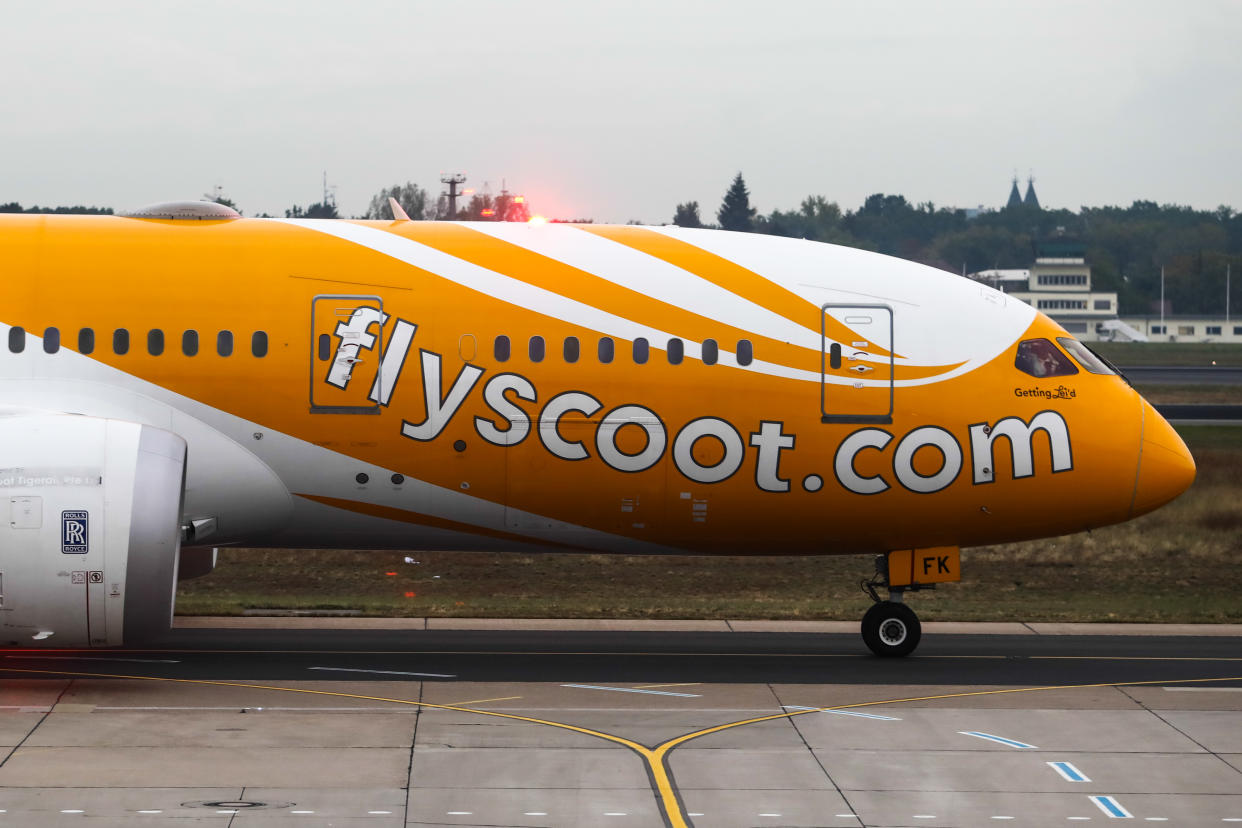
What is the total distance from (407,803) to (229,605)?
11.6 m

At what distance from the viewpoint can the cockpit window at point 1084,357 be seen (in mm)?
18641

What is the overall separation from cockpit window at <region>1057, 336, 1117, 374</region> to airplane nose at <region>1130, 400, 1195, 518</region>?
0.69 meters

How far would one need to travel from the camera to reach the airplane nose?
18312mm

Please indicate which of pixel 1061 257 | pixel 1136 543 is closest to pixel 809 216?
pixel 1061 257

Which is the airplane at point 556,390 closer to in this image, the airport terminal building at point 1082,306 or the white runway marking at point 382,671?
the white runway marking at point 382,671

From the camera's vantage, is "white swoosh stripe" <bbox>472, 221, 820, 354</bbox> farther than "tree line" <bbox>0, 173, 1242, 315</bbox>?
No

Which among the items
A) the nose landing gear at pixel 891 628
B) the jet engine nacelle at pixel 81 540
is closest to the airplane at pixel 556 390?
the nose landing gear at pixel 891 628

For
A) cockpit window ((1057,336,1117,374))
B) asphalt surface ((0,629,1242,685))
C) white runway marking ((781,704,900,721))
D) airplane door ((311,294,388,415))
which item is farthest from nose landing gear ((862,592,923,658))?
airplane door ((311,294,388,415))

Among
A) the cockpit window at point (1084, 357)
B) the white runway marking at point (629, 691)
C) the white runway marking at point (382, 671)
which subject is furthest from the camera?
the cockpit window at point (1084, 357)

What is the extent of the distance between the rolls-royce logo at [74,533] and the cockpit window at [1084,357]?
37.1 ft

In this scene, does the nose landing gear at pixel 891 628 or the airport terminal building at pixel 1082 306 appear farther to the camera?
the airport terminal building at pixel 1082 306

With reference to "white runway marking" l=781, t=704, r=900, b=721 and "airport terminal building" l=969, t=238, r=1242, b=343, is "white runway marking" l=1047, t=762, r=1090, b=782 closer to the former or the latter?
"white runway marking" l=781, t=704, r=900, b=721

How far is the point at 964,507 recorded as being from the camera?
18.3 meters

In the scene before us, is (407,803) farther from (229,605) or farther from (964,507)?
(229,605)
